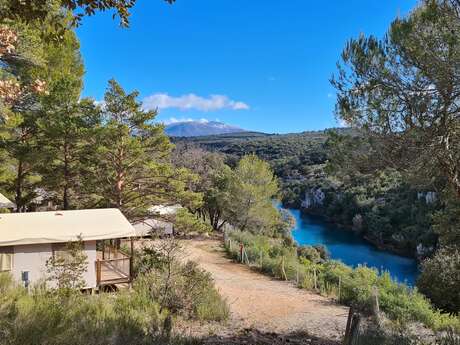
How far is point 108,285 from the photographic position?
36.5 ft

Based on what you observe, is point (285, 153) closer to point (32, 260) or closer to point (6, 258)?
point (32, 260)

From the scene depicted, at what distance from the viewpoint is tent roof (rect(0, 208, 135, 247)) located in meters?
9.80

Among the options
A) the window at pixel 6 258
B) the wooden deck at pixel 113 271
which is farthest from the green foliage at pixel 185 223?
the window at pixel 6 258

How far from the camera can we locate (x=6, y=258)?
9.77 m

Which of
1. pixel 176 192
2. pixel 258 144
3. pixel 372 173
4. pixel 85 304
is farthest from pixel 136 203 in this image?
pixel 258 144

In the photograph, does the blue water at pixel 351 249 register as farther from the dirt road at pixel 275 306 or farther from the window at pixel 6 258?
the window at pixel 6 258

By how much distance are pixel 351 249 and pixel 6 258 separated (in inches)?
1503

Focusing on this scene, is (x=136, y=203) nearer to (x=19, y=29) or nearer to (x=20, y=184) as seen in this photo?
(x=20, y=184)

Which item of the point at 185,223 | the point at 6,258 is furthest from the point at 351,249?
the point at 6,258

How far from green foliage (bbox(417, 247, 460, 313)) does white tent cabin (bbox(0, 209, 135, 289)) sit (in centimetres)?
936

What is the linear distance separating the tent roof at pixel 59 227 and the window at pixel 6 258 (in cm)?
40

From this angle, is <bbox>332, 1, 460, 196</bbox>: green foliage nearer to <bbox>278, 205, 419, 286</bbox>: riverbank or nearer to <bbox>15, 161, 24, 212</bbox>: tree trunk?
<bbox>15, 161, 24, 212</bbox>: tree trunk

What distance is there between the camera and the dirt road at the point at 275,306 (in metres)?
8.75

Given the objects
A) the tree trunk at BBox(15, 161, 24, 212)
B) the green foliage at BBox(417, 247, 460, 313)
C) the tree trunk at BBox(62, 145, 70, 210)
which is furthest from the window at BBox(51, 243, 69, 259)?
the green foliage at BBox(417, 247, 460, 313)
